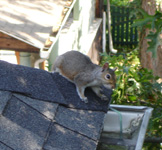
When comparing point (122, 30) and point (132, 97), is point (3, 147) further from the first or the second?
point (122, 30)

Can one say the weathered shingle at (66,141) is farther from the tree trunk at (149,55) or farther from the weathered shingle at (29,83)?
the tree trunk at (149,55)

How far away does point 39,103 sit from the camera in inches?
99.6

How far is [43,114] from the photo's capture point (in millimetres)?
2439

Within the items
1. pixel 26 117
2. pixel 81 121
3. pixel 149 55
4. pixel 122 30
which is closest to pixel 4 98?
pixel 26 117

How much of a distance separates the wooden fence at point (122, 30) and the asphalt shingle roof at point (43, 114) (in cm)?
1210

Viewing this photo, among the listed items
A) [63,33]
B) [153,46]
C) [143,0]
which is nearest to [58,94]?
[153,46]

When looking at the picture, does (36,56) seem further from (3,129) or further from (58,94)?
(3,129)

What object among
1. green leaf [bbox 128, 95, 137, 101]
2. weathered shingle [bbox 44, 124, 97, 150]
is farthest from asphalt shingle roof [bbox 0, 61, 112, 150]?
green leaf [bbox 128, 95, 137, 101]

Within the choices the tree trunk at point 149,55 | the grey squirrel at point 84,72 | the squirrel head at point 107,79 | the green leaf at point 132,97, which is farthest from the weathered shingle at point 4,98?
the tree trunk at point 149,55

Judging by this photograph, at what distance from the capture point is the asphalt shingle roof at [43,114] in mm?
2219

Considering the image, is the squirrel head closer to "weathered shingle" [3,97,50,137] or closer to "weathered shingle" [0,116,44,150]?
"weathered shingle" [3,97,50,137]

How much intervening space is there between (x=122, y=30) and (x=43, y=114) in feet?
42.0

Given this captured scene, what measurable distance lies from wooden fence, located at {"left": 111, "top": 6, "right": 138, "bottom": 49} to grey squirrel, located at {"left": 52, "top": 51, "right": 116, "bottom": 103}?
10797 millimetres

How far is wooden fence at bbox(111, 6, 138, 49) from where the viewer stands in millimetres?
14695
